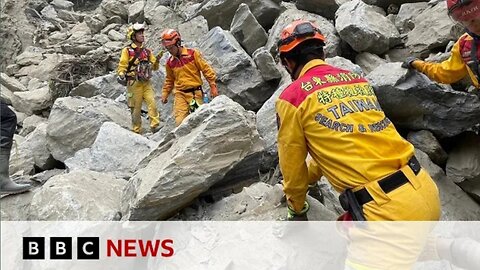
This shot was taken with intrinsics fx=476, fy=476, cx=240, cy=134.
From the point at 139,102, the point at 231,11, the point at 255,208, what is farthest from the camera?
the point at 231,11

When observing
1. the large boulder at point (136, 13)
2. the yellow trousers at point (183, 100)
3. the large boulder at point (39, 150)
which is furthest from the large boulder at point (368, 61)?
the large boulder at point (136, 13)

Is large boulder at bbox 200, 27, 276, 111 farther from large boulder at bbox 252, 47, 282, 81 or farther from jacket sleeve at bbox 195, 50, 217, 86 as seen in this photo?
jacket sleeve at bbox 195, 50, 217, 86

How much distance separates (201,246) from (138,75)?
5.77m

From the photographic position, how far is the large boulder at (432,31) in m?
7.29

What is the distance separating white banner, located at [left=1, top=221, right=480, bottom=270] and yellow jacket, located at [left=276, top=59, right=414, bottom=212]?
1.44 ft

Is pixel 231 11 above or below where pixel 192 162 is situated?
below

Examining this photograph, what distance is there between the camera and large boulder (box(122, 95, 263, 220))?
14.0 feet

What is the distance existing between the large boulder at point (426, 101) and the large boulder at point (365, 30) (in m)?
2.09

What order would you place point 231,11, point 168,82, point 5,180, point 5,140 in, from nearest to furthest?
1. point 5,140
2. point 5,180
3. point 168,82
4. point 231,11

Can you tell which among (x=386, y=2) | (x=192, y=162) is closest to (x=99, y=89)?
(x=386, y=2)

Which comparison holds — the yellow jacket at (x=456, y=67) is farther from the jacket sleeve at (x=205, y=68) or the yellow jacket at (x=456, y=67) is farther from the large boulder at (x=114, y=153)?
the jacket sleeve at (x=205, y=68)

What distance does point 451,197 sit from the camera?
220 inches

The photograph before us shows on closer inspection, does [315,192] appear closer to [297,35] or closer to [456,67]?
[297,35]

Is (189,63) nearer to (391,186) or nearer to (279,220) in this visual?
(279,220)
